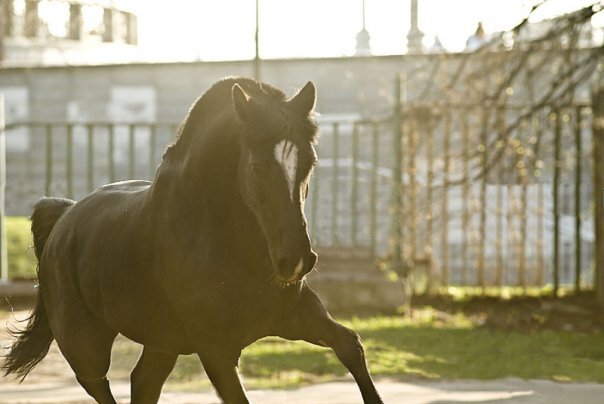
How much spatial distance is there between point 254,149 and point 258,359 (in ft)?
16.4

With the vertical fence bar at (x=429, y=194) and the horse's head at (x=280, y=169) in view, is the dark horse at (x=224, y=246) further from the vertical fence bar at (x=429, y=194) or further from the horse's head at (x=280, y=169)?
the vertical fence bar at (x=429, y=194)

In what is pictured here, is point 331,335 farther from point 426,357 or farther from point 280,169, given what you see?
point 426,357

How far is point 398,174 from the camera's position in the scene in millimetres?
11969

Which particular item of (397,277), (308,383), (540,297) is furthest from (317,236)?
(308,383)

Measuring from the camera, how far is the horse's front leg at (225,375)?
3.89 meters

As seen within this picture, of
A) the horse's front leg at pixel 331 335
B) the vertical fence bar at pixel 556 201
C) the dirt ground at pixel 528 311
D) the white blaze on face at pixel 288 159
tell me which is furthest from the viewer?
the vertical fence bar at pixel 556 201

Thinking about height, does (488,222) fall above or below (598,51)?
below

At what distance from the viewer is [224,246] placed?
3.90 metres

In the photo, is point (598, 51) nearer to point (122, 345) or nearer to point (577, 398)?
point (577, 398)

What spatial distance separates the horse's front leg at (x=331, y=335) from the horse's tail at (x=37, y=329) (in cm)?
192

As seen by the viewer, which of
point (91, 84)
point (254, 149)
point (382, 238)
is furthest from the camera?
point (91, 84)

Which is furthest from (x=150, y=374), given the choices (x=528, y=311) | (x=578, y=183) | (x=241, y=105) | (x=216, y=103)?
(x=578, y=183)

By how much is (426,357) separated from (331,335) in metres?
4.85

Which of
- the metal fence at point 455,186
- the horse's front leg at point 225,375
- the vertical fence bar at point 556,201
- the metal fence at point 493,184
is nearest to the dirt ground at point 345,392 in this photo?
the horse's front leg at point 225,375
